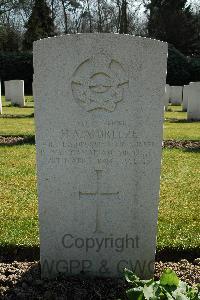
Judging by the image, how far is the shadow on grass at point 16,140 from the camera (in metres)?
9.96

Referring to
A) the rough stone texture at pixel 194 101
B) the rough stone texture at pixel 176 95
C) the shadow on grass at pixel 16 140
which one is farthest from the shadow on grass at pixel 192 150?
the rough stone texture at pixel 176 95

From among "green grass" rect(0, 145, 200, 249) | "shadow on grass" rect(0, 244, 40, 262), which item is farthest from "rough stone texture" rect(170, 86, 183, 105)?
"shadow on grass" rect(0, 244, 40, 262)

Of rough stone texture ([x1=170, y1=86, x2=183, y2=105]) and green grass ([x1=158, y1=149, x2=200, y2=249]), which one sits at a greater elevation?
rough stone texture ([x1=170, y1=86, x2=183, y2=105])

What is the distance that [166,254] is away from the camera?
414cm

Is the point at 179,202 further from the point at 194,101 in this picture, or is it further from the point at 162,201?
the point at 194,101

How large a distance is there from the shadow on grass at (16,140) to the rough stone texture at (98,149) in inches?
258

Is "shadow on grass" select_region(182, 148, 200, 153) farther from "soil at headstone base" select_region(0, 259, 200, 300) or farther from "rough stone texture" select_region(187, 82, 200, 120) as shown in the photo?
"soil at headstone base" select_region(0, 259, 200, 300)

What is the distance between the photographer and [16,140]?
10281 mm

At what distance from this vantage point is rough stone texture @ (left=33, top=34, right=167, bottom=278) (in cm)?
312

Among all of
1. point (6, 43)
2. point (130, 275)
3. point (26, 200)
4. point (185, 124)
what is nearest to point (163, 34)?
point (6, 43)

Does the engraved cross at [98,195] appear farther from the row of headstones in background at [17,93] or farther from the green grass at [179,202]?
the row of headstones in background at [17,93]

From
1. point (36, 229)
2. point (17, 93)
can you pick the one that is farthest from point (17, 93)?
point (36, 229)

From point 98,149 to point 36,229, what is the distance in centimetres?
163

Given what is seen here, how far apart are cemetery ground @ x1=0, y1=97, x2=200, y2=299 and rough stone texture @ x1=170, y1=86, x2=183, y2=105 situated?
1494 cm
